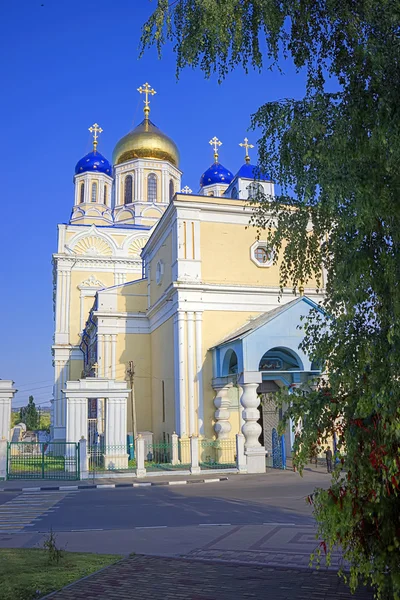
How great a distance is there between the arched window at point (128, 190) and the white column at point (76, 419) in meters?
26.0

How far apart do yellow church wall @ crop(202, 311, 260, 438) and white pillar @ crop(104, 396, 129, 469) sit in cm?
328

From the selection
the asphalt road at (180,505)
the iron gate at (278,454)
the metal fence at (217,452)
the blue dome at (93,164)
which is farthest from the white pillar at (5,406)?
the blue dome at (93,164)

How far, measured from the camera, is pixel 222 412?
2150 cm

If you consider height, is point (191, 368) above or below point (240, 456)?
above

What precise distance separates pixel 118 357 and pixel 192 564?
21448 millimetres

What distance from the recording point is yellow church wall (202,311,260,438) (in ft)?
72.6

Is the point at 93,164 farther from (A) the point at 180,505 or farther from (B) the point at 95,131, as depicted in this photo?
(A) the point at 180,505

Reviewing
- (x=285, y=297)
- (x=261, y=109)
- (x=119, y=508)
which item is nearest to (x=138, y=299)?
(x=285, y=297)

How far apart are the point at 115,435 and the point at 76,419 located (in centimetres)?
158

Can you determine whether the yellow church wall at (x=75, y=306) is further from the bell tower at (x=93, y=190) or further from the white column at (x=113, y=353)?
the white column at (x=113, y=353)

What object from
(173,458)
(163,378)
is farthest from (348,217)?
(163,378)

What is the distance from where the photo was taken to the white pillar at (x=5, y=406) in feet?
69.9

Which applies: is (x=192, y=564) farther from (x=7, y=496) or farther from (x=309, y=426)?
(x=7, y=496)

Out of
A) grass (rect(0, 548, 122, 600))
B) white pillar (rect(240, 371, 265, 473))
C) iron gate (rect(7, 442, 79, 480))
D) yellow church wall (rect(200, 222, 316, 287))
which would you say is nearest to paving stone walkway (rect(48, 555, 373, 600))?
grass (rect(0, 548, 122, 600))
